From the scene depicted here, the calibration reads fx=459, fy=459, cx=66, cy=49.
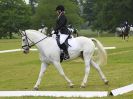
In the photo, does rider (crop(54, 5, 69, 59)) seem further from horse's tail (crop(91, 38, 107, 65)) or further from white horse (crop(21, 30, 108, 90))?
horse's tail (crop(91, 38, 107, 65))

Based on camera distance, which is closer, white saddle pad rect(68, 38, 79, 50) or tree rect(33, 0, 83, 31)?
white saddle pad rect(68, 38, 79, 50)

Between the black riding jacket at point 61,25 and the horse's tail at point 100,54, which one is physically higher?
the black riding jacket at point 61,25

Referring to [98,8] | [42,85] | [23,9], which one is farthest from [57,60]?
[98,8]

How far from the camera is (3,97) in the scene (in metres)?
15.0

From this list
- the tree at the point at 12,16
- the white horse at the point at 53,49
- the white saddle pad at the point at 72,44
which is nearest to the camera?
the white horse at the point at 53,49

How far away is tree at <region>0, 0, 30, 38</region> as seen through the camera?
4264 inches

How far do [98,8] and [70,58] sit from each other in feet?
377

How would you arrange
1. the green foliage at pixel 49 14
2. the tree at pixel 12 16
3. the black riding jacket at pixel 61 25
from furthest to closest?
the green foliage at pixel 49 14
the tree at pixel 12 16
the black riding jacket at pixel 61 25

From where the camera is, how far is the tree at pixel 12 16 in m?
108

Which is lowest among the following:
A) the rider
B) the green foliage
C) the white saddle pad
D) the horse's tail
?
the green foliage

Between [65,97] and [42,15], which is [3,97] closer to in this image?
[65,97]

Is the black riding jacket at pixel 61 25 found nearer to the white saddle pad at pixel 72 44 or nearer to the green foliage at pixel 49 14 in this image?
the white saddle pad at pixel 72 44

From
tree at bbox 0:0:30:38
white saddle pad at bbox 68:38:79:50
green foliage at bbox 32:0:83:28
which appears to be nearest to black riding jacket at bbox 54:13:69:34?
white saddle pad at bbox 68:38:79:50

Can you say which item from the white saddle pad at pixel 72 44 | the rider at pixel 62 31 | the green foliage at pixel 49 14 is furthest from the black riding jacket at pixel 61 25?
the green foliage at pixel 49 14
